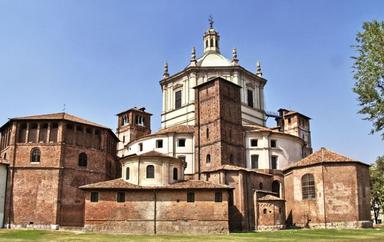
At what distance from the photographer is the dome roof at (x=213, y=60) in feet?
213

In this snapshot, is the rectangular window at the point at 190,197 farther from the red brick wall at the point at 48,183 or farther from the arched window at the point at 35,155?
the arched window at the point at 35,155

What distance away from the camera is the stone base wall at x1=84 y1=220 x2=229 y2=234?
4138 cm

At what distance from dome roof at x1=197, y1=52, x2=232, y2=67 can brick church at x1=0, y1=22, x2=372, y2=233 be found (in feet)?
6.46

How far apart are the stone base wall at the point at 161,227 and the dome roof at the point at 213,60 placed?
28895 millimetres

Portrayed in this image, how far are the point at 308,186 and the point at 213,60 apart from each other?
24.7 meters

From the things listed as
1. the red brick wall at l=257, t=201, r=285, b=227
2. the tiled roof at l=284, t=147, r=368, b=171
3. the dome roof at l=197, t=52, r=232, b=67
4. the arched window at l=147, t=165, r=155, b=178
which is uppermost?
the dome roof at l=197, t=52, r=232, b=67

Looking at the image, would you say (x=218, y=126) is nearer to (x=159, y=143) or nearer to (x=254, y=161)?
(x=254, y=161)

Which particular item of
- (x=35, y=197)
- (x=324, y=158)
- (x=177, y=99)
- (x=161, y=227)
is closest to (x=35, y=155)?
(x=35, y=197)

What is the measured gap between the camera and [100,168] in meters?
54.7

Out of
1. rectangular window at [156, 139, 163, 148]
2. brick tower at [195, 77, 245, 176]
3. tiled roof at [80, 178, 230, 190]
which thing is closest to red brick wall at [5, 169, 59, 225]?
tiled roof at [80, 178, 230, 190]

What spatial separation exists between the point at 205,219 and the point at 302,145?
23.4m

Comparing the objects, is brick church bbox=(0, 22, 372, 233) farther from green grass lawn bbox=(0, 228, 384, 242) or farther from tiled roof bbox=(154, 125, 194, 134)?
green grass lawn bbox=(0, 228, 384, 242)

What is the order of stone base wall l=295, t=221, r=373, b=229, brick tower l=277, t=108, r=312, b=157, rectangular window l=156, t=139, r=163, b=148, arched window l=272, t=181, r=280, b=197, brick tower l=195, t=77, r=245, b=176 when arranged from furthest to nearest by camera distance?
brick tower l=277, t=108, r=312, b=157, rectangular window l=156, t=139, r=163, b=148, arched window l=272, t=181, r=280, b=197, brick tower l=195, t=77, r=245, b=176, stone base wall l=295, t=221, r=373, b=229

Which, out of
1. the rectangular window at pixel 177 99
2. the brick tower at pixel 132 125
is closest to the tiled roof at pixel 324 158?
the rectangular window at pixel 177 99
